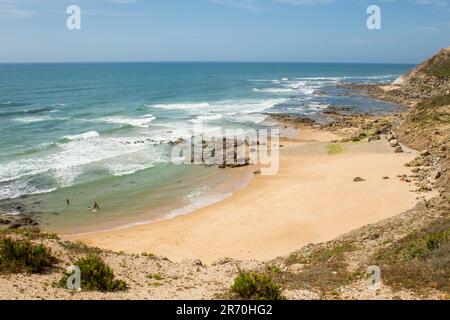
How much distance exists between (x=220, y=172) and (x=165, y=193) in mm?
6072

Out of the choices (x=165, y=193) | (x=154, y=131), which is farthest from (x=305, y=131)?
(x=165, y=193)

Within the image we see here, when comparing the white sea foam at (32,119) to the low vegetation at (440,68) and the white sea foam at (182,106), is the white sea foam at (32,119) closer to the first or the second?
the white sea foam at (182,106)

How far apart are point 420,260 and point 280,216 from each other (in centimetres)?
1076

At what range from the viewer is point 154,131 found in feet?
154

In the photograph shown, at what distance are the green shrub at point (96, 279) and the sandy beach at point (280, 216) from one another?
275 inches

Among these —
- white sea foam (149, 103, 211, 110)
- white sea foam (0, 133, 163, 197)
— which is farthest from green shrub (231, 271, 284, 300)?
white sea foam (149, 103, 211, 110)

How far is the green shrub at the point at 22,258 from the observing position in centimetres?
1188

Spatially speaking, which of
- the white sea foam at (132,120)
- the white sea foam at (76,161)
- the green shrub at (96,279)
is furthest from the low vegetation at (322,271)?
the white sea foam at (132,120)

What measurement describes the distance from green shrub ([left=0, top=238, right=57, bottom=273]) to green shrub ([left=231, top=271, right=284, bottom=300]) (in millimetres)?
5700

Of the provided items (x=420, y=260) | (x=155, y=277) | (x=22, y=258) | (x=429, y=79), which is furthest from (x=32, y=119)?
(x=429, y=79)

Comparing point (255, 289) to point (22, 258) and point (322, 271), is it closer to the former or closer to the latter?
point (322, 271)

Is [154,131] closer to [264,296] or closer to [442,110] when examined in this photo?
[442,110]

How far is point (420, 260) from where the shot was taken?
1265cm
